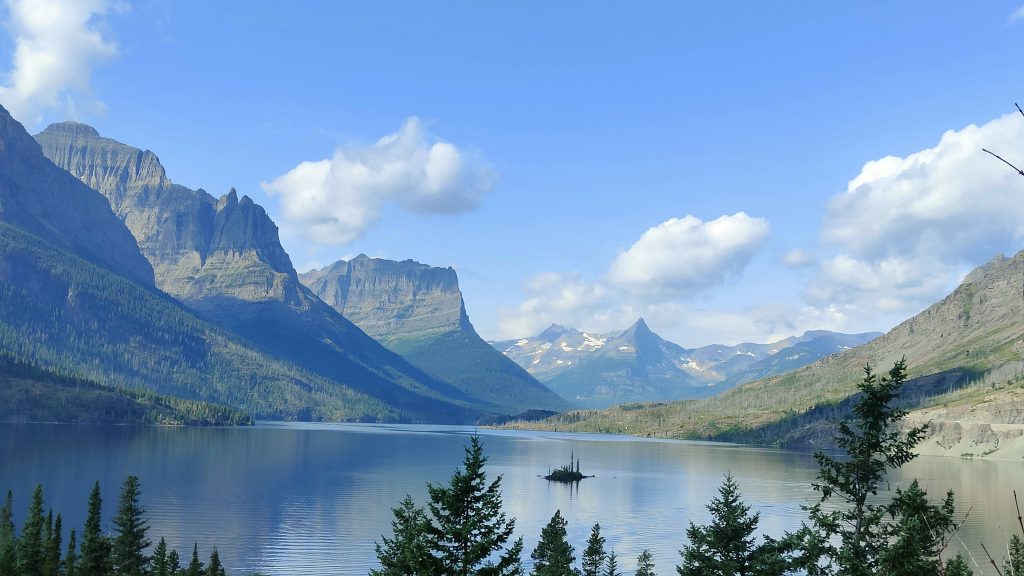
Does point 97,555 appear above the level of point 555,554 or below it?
above

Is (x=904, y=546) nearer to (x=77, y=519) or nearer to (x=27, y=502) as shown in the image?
(x=77, y=519)

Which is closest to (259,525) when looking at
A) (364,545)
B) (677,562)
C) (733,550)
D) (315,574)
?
(364,545)

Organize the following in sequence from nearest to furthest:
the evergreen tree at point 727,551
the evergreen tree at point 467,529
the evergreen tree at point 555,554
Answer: the evergreen tree at point 467,529, the evergreen tree at point 727,551, the evergreen tree at point 555,554

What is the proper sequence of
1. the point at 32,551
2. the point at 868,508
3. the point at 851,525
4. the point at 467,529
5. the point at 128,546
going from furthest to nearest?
the point at 32,551, the point at 128,546, the point at 851,525, the point at 868,508, the point at 467,529

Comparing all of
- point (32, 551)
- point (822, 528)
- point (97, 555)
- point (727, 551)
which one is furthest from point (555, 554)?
point (822, 528)

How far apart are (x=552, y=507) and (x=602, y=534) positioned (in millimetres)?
34688

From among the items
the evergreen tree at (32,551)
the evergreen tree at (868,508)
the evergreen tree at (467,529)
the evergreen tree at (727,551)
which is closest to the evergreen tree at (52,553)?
the evergreen tree at (32,551)

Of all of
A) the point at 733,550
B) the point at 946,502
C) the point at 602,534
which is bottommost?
the point at 602,534

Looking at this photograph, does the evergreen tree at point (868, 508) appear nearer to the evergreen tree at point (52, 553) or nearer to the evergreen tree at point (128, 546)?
the evergreen tree at point (128, 546)

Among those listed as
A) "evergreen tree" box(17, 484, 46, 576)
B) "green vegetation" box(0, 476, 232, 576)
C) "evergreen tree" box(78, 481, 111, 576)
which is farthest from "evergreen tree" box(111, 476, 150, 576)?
"evergreen tree" box(17, 484, 46, 576)

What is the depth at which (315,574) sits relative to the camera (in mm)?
111750

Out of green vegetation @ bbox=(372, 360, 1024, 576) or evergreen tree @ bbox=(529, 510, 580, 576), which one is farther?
evergreen tree @ bbox=(529, 510, 580, 576)

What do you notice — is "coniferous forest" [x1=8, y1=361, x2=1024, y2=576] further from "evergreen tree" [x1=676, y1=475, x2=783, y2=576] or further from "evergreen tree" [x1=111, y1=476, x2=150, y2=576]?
"evergreen tree" [x1=111, y1=476, x2=150, y2=576]

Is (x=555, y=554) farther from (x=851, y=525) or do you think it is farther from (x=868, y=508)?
(x=868, y=508)
